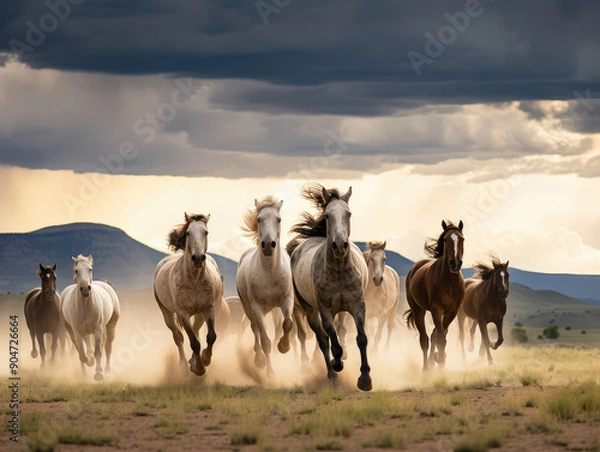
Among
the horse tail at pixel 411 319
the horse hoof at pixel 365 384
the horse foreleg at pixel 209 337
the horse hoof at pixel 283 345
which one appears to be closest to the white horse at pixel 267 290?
the horse hoof at pixel 283 345

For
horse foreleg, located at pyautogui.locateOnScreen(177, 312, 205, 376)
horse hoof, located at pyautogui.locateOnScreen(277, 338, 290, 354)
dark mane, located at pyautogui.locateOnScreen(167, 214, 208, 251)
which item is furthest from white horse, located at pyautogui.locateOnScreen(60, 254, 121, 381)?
horse hoof, located at pyautogui.locateOnScreen(277, 338, 290, 354)

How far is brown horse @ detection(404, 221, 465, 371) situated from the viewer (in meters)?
21.4

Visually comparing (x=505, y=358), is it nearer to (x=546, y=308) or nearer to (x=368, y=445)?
(x=368, y=445)

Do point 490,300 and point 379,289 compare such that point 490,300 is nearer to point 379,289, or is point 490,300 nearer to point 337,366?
point 379,289

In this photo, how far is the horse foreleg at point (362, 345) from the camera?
1703 centimetres

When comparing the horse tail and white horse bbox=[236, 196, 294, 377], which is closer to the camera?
white horse bbox=[236, 196, 294, 377]

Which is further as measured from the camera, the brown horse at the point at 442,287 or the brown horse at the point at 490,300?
the brown horse at the point at 490,300

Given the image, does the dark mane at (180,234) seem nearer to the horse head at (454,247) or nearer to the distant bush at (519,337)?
the horse head at (454,247)

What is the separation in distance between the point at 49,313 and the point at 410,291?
9097 millimetres

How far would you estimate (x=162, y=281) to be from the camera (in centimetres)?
2095

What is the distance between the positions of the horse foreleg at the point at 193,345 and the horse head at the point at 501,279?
376 inches

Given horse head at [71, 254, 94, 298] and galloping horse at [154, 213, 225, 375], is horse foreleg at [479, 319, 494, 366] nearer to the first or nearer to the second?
galloping horse at [154, 213, 225, 375]

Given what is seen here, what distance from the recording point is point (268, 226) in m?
18.3

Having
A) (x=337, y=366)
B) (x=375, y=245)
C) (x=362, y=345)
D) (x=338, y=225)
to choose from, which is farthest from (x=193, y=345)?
(x=375, y=245)
